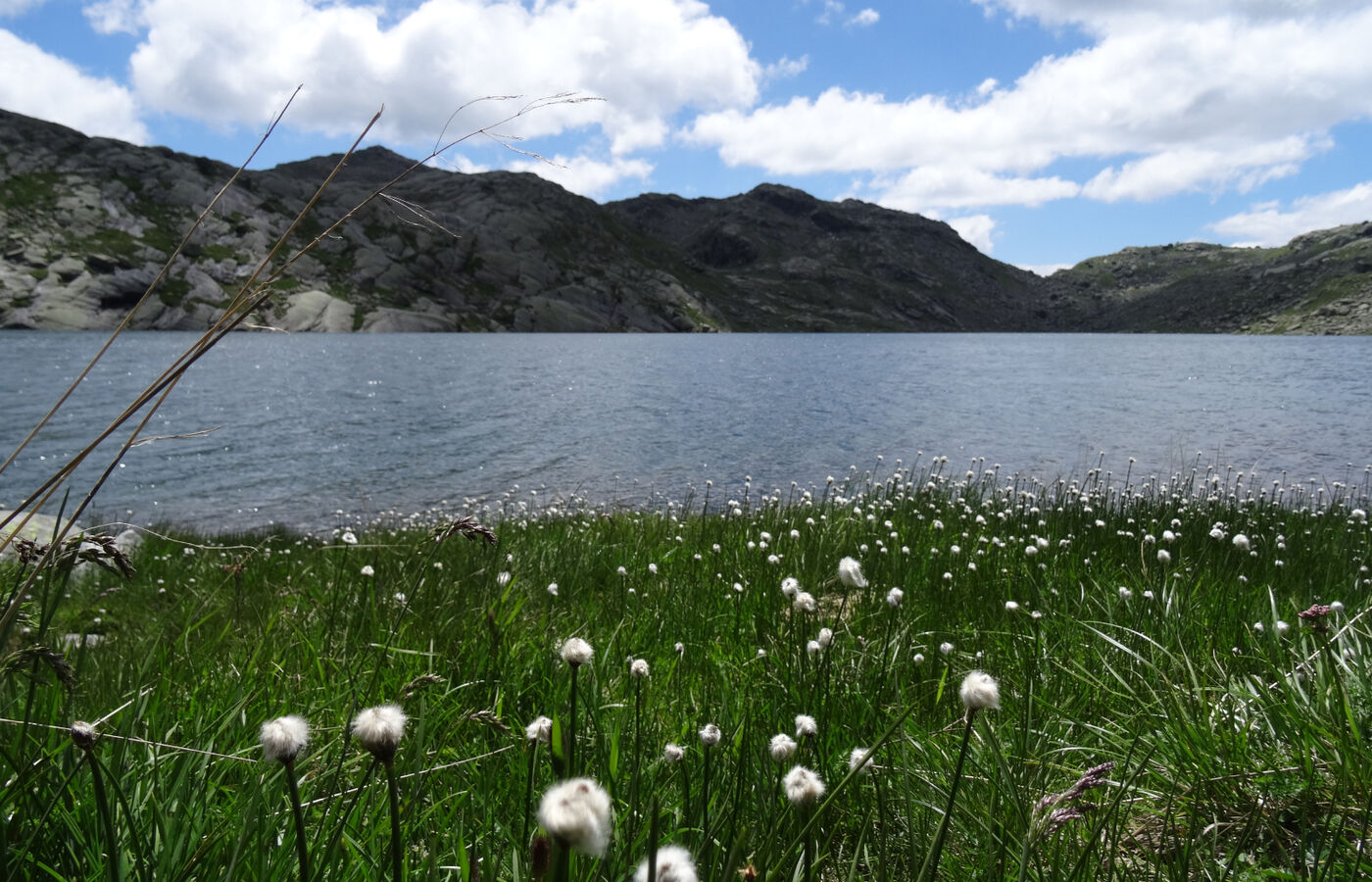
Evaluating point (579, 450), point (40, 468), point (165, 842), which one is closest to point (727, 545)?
point (165, 842)

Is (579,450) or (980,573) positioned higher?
(980,573)

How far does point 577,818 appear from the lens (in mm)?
721

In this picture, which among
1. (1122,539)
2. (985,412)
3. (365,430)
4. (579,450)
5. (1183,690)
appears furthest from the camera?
(985,412)

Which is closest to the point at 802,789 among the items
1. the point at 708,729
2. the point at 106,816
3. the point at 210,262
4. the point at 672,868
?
the point at 672,868

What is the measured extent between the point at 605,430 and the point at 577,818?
3126cm

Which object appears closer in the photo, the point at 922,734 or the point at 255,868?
the point at 255,868

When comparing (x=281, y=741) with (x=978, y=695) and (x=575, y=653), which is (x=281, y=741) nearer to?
(x=575, y=653)

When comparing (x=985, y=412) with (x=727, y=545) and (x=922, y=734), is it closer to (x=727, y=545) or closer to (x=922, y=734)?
(x=727, y=545)

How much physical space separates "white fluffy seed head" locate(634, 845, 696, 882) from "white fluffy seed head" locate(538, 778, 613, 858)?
1.27ft

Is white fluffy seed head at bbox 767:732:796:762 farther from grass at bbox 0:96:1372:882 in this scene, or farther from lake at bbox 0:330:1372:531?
lake at bbox 0:330:1372:531

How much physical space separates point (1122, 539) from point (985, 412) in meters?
31.8

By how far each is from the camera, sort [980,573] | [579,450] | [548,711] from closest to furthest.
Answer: [548,711]
[980,573]
[579,450]

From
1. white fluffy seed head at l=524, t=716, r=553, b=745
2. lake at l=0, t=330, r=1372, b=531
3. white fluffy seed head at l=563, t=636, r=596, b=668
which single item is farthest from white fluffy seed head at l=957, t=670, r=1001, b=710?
lake at l=0, t=330, r=1372, b=531

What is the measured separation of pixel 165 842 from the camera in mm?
1845
